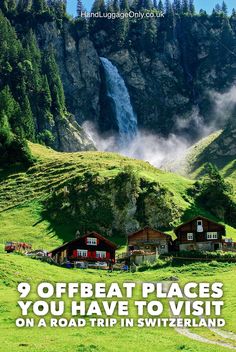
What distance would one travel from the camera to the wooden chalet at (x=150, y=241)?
93000 millimetres

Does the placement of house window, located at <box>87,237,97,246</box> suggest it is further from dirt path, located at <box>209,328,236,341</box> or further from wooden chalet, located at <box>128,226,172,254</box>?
dirt path, located at <box>209,328,236,341</box>

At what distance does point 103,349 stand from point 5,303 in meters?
16.7

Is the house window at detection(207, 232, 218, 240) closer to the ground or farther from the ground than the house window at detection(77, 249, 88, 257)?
farther from the ground

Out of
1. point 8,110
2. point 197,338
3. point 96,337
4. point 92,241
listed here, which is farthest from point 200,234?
point 8,110

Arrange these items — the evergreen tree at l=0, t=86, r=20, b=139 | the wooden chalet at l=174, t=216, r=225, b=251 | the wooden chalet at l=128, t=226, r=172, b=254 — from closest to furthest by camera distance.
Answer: the wooden chalet at l=128, t=226, r=172, b=254 < the wooden chalet at l=174, t=216, r=225, b=251 < the evergreen tree at l=0, t=86, r=20, b=139

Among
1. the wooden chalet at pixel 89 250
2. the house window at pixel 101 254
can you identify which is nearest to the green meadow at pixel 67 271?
the wooden chalet at pixel 89 250

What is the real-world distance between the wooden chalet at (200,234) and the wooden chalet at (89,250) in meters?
13.1

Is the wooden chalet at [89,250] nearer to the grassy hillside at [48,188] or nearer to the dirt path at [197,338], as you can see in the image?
the grassy hillside at [48,188]

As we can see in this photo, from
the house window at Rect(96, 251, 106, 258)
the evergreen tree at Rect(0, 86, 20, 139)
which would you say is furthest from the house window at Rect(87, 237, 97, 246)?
the evergreen tree at Rect(0, 86, 20, 139)

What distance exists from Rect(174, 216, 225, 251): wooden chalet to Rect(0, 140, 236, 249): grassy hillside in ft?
41.9

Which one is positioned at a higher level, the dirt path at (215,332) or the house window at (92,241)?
the house window at (92,241)

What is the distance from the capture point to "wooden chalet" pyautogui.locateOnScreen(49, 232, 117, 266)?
86250 mm

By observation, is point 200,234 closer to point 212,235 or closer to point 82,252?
point 212,235

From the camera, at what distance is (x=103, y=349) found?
29906 mm
